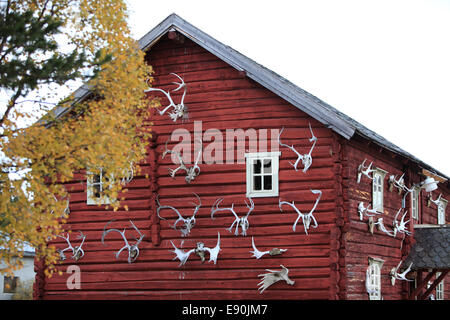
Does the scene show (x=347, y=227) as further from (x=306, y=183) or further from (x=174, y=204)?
(x=174, y=204)

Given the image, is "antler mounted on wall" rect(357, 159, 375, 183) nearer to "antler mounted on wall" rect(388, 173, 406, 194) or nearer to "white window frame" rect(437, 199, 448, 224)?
"antler mounted on wall" rect(388, 173, 406, 194)

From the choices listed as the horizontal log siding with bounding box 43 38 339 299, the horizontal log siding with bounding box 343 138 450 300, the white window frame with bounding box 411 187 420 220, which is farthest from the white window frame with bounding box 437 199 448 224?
the horizontal log siding with bounding box 43 38 339 299

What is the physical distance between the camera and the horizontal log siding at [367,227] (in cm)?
1961

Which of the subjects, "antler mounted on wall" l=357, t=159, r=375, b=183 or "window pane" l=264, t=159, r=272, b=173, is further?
"antler mounted on wall" l=357, t=159, r=375, b=183

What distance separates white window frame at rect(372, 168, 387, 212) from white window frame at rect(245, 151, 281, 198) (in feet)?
11.3

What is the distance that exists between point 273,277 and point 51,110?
22.1 ft

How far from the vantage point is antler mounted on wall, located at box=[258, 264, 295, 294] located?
19016mm

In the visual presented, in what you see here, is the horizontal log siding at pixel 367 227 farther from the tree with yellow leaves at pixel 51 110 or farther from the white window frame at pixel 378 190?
the tree with yellow leaves at pixel 51 110

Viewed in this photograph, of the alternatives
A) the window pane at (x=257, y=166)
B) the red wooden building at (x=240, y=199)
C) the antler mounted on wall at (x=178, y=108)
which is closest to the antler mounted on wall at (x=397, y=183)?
the red wooden building at (x=240, y=199)

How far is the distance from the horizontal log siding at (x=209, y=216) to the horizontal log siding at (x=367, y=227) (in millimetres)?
828

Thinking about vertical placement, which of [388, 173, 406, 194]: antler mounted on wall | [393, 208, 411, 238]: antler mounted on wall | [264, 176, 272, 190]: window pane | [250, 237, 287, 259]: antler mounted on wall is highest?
[388, 173, 406, 194]: antler mounted on wall

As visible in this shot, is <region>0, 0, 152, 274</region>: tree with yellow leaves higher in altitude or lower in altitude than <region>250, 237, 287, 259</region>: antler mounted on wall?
higher
